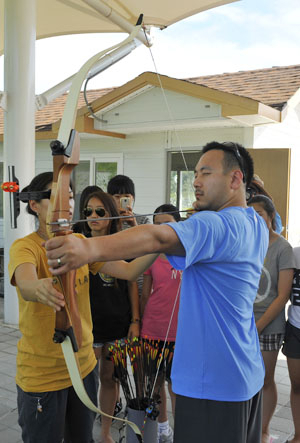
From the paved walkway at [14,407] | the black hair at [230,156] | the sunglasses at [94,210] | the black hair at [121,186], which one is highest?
the black hair at [230,156]

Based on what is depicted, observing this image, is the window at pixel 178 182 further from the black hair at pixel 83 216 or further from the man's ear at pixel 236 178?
the man's ear at pixel 236 178

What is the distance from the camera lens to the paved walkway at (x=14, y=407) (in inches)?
112

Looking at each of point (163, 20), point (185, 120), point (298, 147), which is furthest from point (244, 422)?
point (298, 147)

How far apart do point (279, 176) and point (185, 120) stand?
4.87ft

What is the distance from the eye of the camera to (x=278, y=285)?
108 inches

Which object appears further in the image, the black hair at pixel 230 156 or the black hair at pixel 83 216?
the black hair at pixel 83 216

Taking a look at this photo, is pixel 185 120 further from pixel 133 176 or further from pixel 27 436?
pixel 27 436

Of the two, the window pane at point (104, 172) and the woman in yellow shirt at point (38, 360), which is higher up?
the window pane at point (104, 172)

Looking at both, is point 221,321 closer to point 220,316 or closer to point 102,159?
point 220,316

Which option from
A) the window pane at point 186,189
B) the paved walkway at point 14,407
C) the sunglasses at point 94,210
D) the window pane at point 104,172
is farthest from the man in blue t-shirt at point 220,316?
the window pane at point 104,172

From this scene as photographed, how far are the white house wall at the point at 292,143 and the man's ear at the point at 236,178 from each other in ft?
17.0

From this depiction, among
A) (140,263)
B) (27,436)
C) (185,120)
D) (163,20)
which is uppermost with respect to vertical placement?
(163,20)

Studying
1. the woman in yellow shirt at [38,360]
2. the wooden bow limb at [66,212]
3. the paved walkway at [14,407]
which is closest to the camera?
the wooden bow limb at [66,212]

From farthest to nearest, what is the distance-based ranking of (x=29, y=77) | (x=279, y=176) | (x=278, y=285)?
1. (x=279, y=176)
2. (x=29, y=77)
3. (x=278, y=285)
